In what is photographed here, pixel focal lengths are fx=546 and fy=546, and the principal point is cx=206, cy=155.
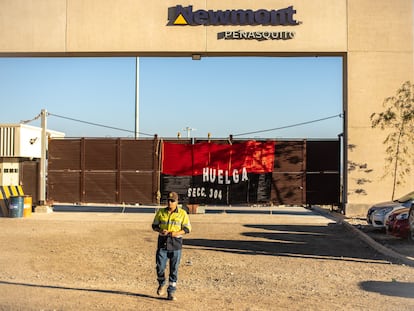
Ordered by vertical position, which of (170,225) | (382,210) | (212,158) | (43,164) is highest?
(212,158)

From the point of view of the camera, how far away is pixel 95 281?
9.44 metres

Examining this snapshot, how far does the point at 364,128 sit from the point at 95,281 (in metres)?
15.6

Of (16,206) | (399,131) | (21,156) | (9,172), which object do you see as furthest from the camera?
(9,172)

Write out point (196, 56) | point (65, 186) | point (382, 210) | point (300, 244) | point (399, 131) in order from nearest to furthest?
point (300, 244), point (382, 210), point (399, 131), point (196, 56), point (65, 186)

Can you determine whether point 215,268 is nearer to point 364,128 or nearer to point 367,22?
point 364,128

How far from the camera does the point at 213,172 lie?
22.9m

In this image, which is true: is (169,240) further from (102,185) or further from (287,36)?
(287,36)

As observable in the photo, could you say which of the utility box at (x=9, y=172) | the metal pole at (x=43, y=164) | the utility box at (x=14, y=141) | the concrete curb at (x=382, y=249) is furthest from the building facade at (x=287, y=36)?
the utility box at (x=9, y=172)

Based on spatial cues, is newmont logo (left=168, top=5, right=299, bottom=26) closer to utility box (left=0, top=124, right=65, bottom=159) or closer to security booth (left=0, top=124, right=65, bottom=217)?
security booth (left=0, top=124, right=65, bottom=217)

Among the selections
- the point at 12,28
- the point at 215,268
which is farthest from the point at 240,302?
→ the point at 12,28

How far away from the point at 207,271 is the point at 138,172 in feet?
42.4

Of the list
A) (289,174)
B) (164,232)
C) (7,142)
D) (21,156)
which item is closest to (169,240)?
(164,232)

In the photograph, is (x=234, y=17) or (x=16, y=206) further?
Answer: (x=234, y=17)

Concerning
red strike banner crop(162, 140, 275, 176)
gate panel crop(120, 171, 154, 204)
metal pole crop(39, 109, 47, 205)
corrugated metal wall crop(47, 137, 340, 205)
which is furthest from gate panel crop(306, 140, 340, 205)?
metal pole crop(39, 109, 47, 205)
